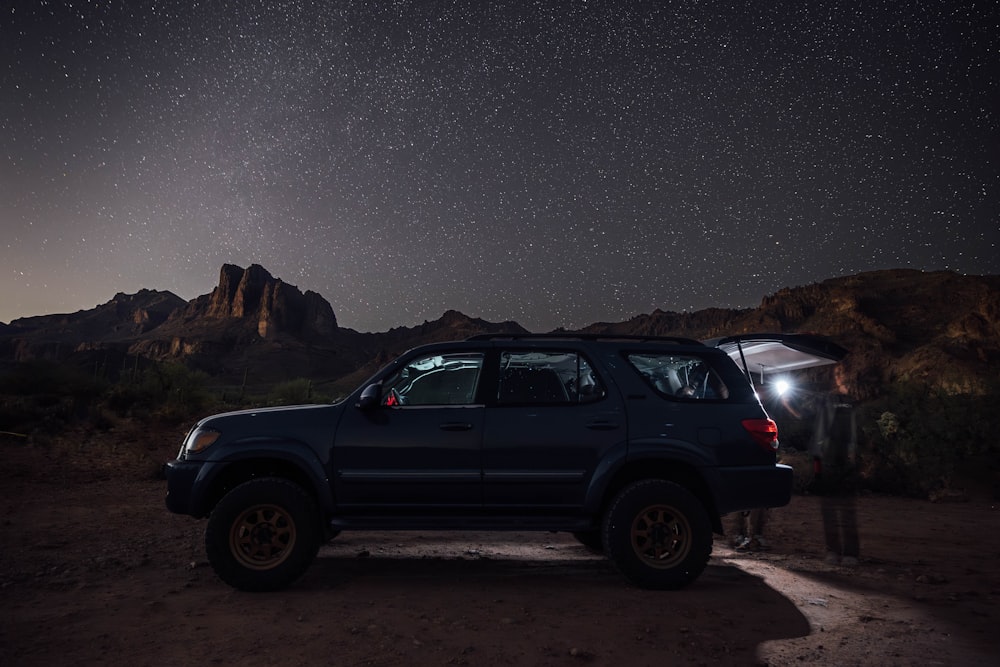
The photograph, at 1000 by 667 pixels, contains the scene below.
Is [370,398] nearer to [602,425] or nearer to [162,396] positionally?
[602,425]

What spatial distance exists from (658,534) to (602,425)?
95 cm

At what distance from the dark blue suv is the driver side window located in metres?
0.06

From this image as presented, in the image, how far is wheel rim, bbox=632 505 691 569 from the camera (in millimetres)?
5055

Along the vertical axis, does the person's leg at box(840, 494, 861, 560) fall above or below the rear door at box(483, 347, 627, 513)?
below

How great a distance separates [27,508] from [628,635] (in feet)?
29.9

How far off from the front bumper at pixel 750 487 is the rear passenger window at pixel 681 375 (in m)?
0.64

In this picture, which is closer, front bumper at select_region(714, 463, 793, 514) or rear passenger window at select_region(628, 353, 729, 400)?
front bumper at select_region(714, 463, 793, 514)

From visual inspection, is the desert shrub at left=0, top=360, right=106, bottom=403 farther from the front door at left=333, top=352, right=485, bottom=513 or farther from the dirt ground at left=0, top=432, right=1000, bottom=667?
the front door at left=333, top=352, right=485, bottom=513

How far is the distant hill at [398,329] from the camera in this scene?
5644cm

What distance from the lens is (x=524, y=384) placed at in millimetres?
5410

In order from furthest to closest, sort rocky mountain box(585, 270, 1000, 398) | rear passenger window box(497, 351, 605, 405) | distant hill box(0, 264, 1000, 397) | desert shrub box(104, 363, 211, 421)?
distant hill box(0, 264, 1000, 397) < rocky mountain box(585, 270, 1000, 398) < desert shrub box(104, 363, 211, 421) < rear passenger window box(497, 351, 605, 405)

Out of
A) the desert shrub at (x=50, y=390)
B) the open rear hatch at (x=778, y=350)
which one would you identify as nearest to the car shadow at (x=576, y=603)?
the open rear hatch at (x=778, y=350)

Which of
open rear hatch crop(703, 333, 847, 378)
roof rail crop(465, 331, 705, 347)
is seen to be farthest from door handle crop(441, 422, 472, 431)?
open rear hatch crop(703, 333, 847, 378)

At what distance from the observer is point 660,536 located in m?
5.09
